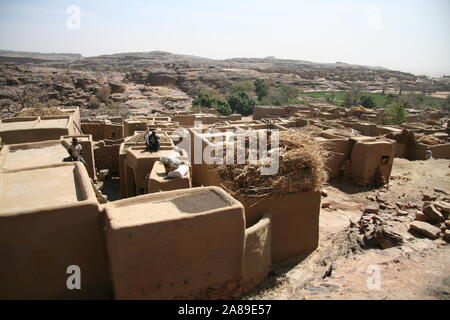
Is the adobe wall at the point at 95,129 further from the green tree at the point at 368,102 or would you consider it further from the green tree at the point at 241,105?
A: the green tree at the point at 368,102

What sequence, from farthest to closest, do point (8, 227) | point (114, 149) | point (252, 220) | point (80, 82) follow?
point (80, 82) → point (114, 149) → point (252, 220) → point (8, 227)

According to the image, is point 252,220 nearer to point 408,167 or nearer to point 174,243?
point 174,243

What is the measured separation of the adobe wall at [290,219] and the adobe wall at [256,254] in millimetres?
422

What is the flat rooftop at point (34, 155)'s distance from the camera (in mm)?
8039

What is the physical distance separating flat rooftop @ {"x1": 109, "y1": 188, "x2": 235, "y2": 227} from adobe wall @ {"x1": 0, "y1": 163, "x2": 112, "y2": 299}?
0.43m

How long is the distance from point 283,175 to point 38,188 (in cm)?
478

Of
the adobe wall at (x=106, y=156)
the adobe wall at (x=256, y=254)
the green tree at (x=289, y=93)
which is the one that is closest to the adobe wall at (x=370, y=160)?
the adobe wall at (x=256, y=254)

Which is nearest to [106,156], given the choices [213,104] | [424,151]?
[424,151]

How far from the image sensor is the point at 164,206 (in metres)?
5.62

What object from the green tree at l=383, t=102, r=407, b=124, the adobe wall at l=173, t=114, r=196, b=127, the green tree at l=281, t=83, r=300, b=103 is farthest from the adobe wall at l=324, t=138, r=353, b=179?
the green tree at l=281, t=83, r=300, b=103

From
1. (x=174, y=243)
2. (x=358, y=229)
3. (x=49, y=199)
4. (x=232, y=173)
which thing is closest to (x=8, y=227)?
(x=49, y=199)

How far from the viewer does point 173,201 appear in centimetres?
583
